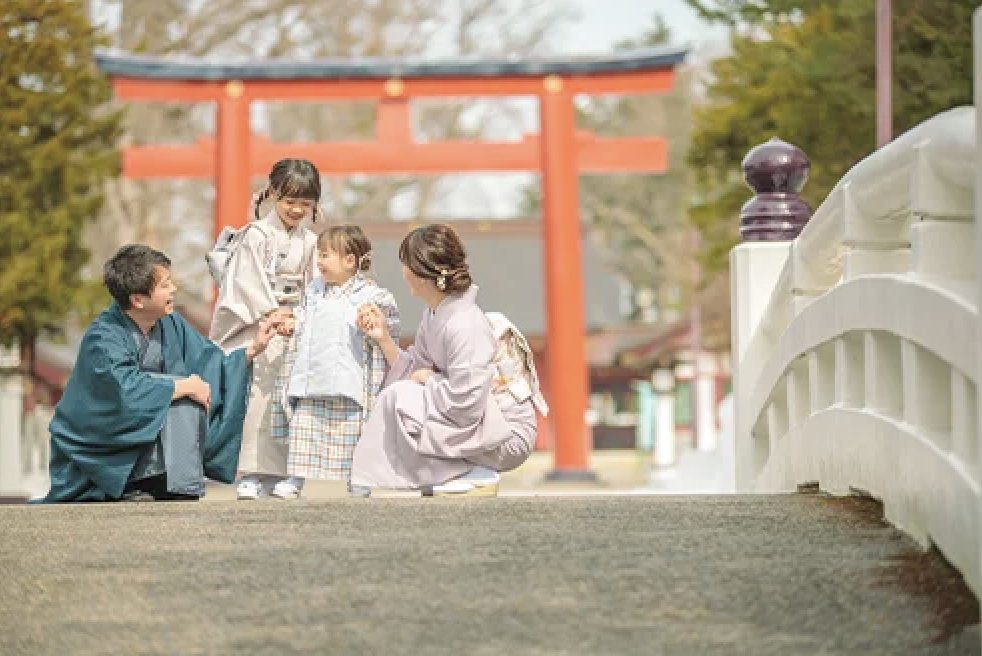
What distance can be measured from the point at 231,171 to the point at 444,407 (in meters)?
14.3

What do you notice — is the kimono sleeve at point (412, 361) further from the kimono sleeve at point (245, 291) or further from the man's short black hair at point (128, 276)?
the man's short black hair at point (128, 276)

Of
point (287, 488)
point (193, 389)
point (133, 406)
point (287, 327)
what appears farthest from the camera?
point (287, 488)

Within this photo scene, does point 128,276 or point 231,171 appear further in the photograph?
point 231,171

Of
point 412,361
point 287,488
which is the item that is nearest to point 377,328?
point 412,361

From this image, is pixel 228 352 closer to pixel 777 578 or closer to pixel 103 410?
pixel 103 410

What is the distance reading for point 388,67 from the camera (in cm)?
2133

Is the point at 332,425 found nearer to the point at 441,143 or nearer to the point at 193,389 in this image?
the point at 193,389

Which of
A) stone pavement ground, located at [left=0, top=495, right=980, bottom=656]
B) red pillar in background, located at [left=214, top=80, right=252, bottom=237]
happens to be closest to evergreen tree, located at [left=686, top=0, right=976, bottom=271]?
red pillar in background, located at [left=214, top=80, right=252, bottom=237]

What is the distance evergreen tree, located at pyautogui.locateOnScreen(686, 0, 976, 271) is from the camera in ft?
51.4

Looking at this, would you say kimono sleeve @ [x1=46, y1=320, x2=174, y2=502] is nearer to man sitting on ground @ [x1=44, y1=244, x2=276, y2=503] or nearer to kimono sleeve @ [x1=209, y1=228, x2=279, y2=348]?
man sitting on ground @ [x1=44, y1=244, x2=276, y2=503]

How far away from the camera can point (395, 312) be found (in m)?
8.12

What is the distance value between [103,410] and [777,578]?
3.32 metres

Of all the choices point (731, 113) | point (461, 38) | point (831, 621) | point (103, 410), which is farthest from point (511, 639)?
point (461, 38)

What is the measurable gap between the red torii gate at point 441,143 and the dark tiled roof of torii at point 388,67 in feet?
0.04
